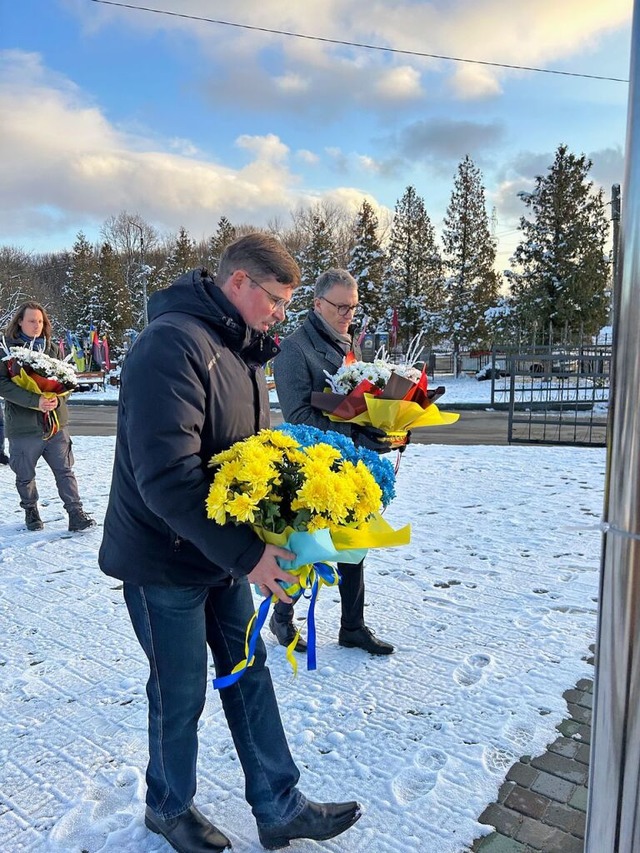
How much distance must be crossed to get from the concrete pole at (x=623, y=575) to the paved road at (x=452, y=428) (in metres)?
10.3

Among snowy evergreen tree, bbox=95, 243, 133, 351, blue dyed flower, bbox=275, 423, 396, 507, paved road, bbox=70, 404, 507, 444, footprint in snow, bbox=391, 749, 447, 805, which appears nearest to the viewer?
blue dyed flower, bbox=275, 423, 396, 507

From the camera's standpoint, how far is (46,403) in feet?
17.3

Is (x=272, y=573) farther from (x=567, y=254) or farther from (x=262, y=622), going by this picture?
(x=567, y=254)

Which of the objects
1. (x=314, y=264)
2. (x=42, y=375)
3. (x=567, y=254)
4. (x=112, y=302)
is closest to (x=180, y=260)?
(x=112, y=302)

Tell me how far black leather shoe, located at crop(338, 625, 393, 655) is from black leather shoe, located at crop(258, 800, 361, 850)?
1282mm

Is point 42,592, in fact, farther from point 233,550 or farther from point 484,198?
point 484,198

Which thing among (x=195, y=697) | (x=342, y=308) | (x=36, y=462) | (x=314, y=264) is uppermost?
(x=314, y=264)

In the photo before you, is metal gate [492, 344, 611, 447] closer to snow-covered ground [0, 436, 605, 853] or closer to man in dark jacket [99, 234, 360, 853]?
snow-covered ground [0, 436, 605, 853]

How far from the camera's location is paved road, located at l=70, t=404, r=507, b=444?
1230 centimetres

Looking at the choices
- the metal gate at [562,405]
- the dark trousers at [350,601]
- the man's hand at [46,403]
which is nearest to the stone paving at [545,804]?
the dark trousers at [350,601]

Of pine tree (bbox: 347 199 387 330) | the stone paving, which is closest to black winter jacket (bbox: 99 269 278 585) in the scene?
the stone paving

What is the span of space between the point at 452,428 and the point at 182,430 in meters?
13.4

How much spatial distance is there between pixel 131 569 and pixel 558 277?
1108 inches

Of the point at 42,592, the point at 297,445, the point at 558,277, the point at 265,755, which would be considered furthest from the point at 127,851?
the point at 558,277
